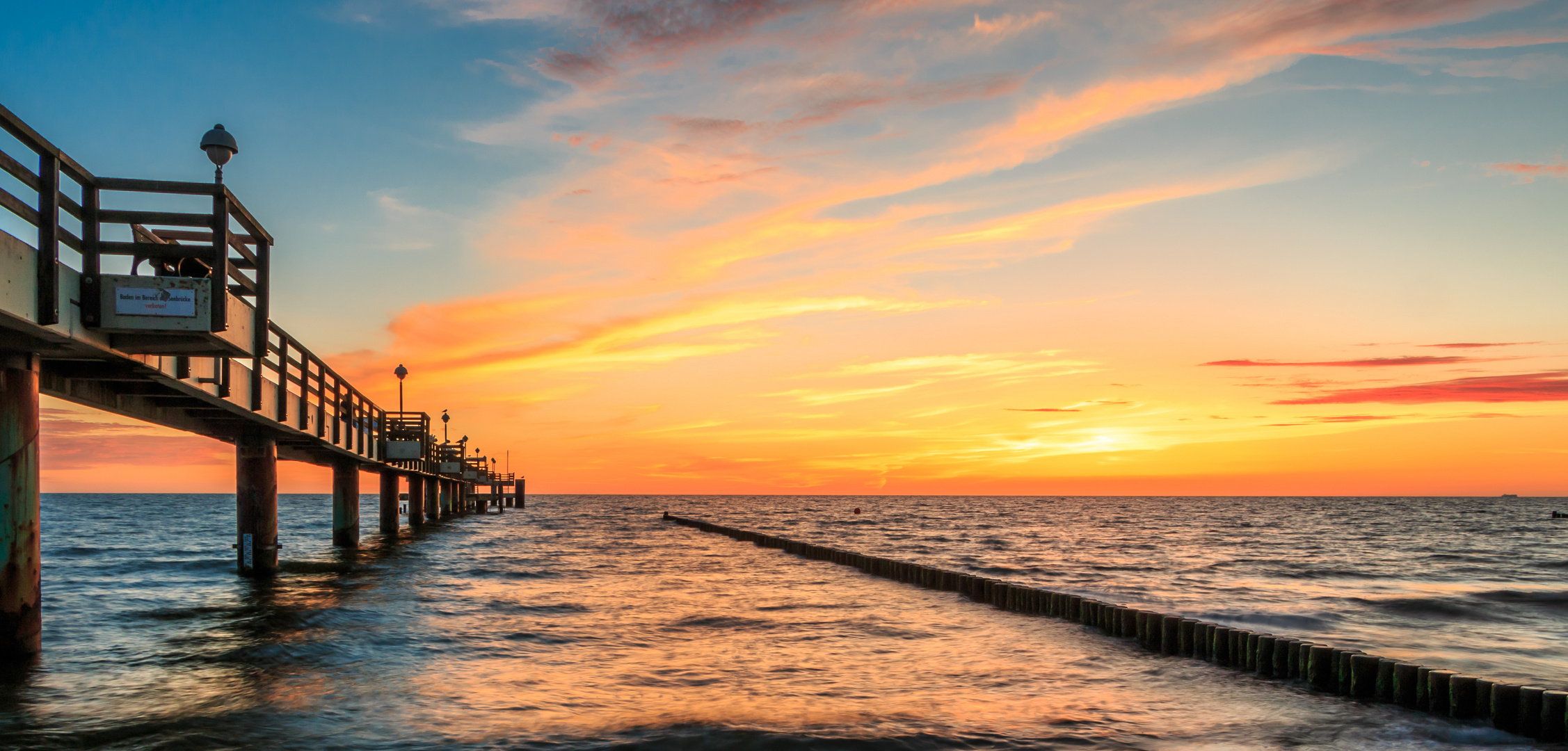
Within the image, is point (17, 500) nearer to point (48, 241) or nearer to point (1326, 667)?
point (48, 241)

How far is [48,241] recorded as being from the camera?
10.7 metres

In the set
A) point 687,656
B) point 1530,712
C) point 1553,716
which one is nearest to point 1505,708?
point 1530,712

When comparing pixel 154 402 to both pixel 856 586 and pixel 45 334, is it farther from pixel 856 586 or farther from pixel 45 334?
pixel 856 586

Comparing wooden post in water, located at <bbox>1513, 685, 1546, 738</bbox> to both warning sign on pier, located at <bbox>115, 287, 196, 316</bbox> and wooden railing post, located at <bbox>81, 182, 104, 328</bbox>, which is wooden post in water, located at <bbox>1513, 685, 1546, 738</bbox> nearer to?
warning sign on pier, located at <bbox>115, 287, 196, 316</bbox>

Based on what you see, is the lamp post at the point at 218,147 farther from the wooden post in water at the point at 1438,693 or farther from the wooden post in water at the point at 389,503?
the wooden post in water at the point at 389,503

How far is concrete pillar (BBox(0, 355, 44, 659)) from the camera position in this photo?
11.7 m

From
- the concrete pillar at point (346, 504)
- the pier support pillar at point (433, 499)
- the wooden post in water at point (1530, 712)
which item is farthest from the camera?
the pier support pillar at point (433, 499)

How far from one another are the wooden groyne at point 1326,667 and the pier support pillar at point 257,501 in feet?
62.3

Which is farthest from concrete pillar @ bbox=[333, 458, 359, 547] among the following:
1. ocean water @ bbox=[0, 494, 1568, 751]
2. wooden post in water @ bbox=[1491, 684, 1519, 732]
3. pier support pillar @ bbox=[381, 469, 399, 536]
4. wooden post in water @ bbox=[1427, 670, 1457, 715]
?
wooden post in water @ bbox=[1491, 684, 1519, 732]

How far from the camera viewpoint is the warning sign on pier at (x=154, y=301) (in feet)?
38.2

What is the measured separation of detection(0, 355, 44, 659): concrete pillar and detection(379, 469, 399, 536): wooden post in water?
125 ft

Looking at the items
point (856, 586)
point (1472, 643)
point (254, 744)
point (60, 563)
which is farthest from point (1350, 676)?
point (60, 563)

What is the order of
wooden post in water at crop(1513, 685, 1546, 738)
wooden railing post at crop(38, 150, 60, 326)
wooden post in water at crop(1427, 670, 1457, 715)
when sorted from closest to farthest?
wooden railing post at crop(38, 150, 60, 326), wooden post in water at crop(1513, 685, 1546, 738), wooden post in water at crop(1427, 670, 1457, 715)

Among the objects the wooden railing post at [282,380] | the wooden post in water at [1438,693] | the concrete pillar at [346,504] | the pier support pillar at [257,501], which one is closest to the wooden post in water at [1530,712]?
the wooden post in water at [1438,693]
